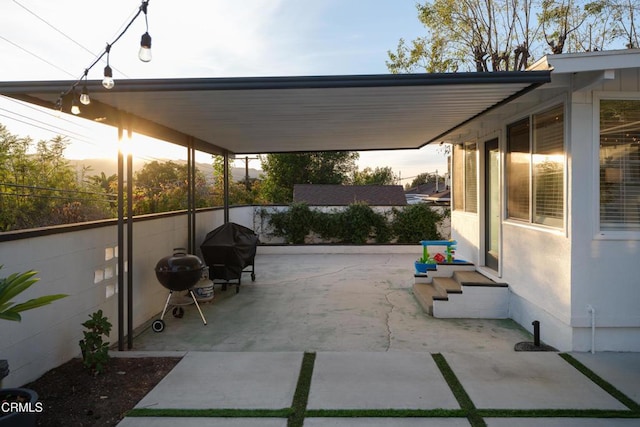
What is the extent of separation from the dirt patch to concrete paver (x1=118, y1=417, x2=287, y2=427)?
6.7 inches

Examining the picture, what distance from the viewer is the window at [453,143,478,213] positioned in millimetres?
7043

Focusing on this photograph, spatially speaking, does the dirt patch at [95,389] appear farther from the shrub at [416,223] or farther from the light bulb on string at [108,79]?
the shrub at [416,223]

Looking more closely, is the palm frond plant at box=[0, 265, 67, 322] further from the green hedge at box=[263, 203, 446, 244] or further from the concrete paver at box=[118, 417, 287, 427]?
the green hedge at box=[263, 203, 446, 244]

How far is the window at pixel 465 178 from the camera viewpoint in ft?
23.1

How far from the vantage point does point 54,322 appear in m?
3.64

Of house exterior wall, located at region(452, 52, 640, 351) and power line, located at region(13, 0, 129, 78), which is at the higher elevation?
power line, located at region(13, 0, 129, 78)

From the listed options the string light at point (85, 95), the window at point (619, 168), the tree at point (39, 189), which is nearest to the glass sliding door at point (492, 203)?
the window at point (619, 168)

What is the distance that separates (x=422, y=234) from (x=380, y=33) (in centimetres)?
657

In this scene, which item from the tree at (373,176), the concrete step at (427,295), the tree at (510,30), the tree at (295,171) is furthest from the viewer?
the tree at (373,176)

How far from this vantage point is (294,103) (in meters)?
4.26

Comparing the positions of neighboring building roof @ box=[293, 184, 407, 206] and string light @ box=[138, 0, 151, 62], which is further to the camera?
neighboring building roof @ box=[293, 184, 407, 206]

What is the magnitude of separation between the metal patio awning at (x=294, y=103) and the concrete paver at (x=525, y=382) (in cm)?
242

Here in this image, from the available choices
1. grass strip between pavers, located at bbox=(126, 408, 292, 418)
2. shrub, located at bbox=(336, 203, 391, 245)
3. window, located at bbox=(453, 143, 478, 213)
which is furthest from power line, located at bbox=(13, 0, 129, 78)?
grass strip between pavers, located at bbox=(126, 408, 292, 418)

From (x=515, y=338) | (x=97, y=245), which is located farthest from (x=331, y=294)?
(x=97, y=245)
